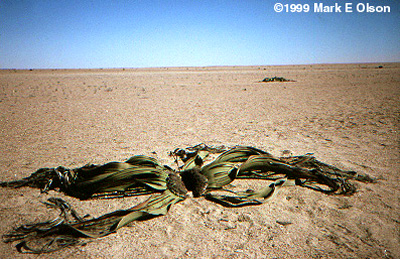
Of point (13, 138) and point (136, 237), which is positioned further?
point (13, 138)

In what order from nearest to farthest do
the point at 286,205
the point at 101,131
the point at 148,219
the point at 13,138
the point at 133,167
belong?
the point at 148,219, the point at 286,205, the point at 133,167, the point at 13,138, the point at 101,131

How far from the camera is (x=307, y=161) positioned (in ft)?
9.48

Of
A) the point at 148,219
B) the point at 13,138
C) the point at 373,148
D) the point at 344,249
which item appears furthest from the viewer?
the point at 13,138

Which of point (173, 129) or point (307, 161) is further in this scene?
point (173, 129)

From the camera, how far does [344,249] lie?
1.72 m

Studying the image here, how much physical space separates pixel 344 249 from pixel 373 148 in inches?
106

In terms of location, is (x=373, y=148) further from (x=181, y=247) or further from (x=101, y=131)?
(x=101, y=131)

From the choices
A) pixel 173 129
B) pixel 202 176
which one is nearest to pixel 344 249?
pixel 202 176

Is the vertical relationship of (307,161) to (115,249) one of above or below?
above

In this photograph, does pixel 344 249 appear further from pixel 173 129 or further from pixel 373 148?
pixel 173 129

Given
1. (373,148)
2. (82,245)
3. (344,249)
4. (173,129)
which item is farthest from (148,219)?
(373,148)

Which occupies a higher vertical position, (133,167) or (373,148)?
(133,167)

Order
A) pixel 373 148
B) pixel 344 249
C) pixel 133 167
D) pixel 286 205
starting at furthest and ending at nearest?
pixel 373 148
pixel 133 167
pixel 286 205
pixel 344 249

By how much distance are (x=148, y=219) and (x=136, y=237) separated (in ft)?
0.75
